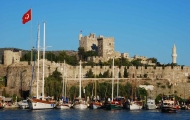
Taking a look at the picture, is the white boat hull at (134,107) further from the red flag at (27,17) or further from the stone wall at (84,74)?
the red flag at (27,17)

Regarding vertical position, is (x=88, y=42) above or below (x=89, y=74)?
above

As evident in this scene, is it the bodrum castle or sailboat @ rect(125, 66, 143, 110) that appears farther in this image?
the bodrum castle

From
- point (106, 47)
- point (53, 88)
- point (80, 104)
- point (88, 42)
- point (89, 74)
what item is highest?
point (88, 42)

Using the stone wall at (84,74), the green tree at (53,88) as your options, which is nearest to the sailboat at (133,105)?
the green tree at (53,88)

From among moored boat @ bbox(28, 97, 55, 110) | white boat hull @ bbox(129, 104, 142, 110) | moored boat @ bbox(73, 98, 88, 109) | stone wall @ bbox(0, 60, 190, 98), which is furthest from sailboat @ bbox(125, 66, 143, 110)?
stone wall @ bbox(0, 60, 190, 98)

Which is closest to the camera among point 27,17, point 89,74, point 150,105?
point 27,17

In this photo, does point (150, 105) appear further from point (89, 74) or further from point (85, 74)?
point (85, 74)

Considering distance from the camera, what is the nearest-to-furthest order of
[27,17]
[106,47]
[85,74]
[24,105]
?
[27,17] → [24,105] → [85,74] → [106,47]

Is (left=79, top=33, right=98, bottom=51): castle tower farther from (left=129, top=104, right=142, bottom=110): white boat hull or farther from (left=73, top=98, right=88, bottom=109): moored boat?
(left=73, top=98, right=88, bottom=109): moored boat

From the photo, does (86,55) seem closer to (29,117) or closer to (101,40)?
(101,40)

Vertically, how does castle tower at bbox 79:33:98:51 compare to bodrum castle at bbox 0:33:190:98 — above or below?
above

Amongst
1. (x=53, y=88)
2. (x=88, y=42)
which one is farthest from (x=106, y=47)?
(x=53, y=88)

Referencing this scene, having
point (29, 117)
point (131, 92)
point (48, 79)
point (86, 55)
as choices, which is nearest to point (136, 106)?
point (131, 92)

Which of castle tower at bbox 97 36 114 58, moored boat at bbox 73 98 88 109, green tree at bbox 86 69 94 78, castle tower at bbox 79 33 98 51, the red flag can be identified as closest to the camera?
the red flag
